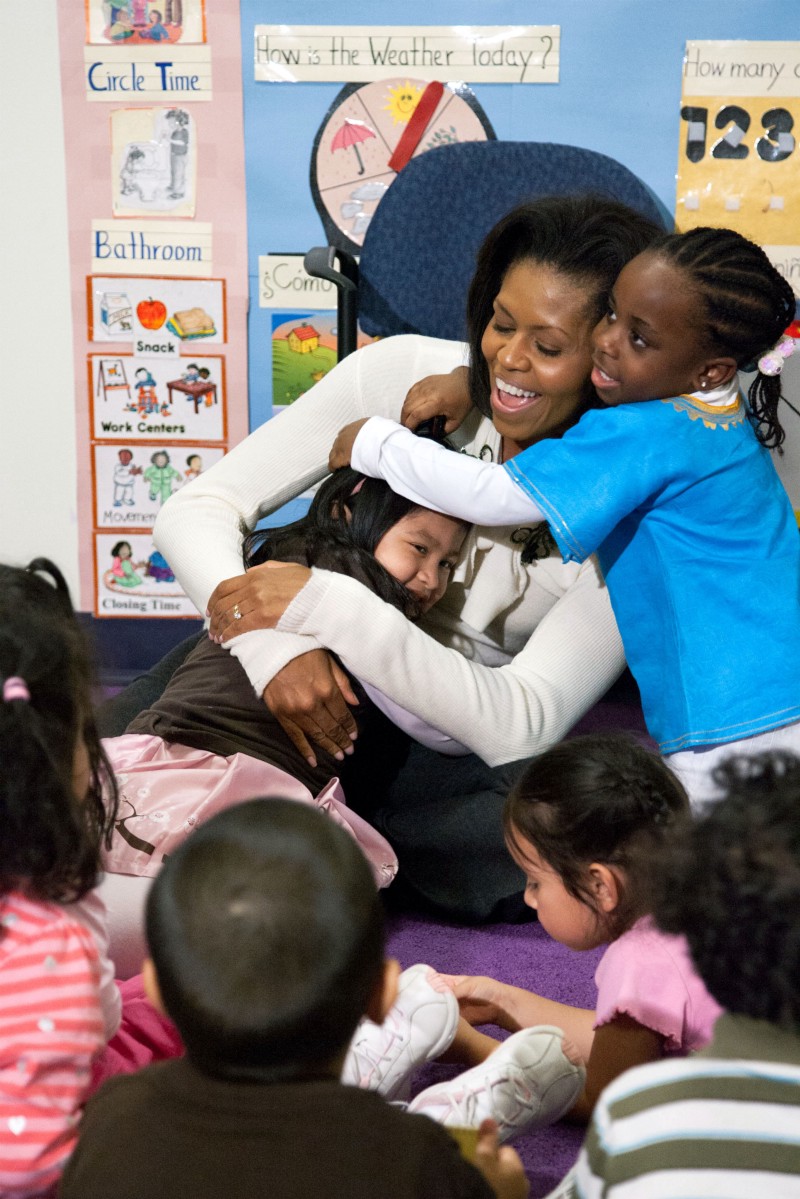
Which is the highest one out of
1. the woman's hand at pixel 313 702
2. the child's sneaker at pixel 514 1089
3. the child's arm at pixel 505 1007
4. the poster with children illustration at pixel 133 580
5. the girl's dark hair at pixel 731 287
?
the girl's dark hair at pixel 731 287

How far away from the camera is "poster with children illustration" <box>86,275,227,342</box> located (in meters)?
2.70

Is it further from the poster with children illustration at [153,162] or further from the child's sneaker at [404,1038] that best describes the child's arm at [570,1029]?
the poster with children illustration at [153,162]

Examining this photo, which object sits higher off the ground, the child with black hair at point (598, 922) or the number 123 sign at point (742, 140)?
the number 123 sign at point (742, 140)

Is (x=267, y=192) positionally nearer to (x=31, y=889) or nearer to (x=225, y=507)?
(x=225, y=507)

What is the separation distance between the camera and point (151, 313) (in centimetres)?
273

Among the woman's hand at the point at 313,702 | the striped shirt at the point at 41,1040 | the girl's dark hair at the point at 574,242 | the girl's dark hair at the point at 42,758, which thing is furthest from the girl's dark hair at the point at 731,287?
the striped shirt at the point at 41,1040

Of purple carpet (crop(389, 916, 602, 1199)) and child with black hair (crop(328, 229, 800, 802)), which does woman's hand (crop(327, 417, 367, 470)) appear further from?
purple carpet (crop(389, 916, 602, 1199))

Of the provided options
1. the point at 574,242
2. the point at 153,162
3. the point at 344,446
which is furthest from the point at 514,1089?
the point at 153,162

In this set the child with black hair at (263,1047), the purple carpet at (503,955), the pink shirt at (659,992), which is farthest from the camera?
the purple carpet at (503,955)

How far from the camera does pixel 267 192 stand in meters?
2.64

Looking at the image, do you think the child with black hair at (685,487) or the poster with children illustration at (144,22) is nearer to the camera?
the child with black hair at (685,487)

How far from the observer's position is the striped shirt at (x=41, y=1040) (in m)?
0.83

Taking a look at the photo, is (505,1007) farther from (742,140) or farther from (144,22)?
(144,22)

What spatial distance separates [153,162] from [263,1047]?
2.39 m
